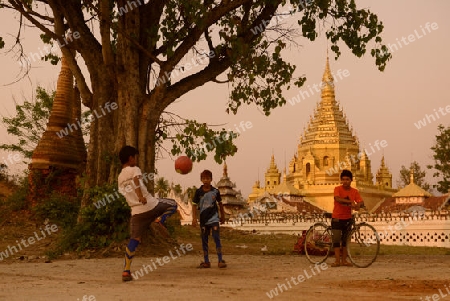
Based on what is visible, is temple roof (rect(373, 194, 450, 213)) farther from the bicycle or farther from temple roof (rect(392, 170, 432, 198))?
the bicycle

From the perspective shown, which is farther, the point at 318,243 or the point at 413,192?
the point at 413,192

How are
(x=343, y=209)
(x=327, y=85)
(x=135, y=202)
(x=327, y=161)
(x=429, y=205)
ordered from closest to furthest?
(x=135, y=202)
(x=343, y=209)
(x=429, y=205)
(x=327, y=161)
(x=327, y=85)

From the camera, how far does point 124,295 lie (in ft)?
18.9

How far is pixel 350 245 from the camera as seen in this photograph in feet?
30.6

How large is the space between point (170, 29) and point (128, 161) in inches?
228

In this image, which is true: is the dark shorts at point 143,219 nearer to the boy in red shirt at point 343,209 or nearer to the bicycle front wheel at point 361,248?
the boy in red shirt at point 343,209

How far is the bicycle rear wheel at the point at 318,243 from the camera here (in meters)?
9.49

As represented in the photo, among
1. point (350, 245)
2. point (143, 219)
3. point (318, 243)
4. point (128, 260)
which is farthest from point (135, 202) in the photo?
point (350, 245)

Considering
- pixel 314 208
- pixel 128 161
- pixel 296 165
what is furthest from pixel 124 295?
pixel 296 165

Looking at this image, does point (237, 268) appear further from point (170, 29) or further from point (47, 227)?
point (47, 227)

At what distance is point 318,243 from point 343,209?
834 millimetres

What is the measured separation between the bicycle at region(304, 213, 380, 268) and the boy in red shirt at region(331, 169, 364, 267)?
0.09 meters

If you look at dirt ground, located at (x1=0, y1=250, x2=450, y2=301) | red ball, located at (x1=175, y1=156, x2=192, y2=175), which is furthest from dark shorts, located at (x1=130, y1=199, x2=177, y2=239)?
red ball, located at (x1=175, y1=156, x2=192, y2=175)

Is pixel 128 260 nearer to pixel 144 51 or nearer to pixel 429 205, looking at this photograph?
pixel 144 51
